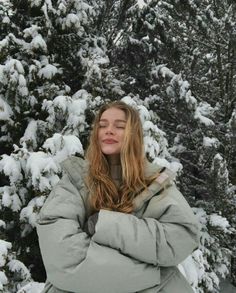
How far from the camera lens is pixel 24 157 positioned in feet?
14.5

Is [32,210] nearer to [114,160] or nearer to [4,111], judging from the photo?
[4,111]

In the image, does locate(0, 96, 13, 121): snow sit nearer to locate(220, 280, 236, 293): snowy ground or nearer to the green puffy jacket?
the green puffy jacket

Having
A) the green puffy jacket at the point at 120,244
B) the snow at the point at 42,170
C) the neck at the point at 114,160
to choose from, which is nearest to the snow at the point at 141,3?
the snow at the point at 42,170

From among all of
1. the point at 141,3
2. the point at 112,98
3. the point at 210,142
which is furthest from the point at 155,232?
the point at 141,3

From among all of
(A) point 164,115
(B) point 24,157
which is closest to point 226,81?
(A) point 164,115

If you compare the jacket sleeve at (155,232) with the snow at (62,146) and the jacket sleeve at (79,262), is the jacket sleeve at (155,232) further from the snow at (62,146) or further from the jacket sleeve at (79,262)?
the snow at (62,146)

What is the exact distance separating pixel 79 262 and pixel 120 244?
0.64 ft

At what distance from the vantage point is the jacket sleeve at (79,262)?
1831mm

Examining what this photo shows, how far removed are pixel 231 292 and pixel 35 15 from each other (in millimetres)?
5573

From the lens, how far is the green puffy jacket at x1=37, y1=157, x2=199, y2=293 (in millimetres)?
1840

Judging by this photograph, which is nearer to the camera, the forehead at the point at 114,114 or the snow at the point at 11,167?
the forehead at the point at 114,114

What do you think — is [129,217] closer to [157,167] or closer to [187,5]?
[157,167]

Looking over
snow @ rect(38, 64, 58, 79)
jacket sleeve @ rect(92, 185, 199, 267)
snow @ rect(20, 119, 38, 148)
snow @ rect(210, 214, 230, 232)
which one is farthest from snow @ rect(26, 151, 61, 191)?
snow @ rect(210, 214, 230, 232)

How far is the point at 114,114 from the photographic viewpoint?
2178 mm
